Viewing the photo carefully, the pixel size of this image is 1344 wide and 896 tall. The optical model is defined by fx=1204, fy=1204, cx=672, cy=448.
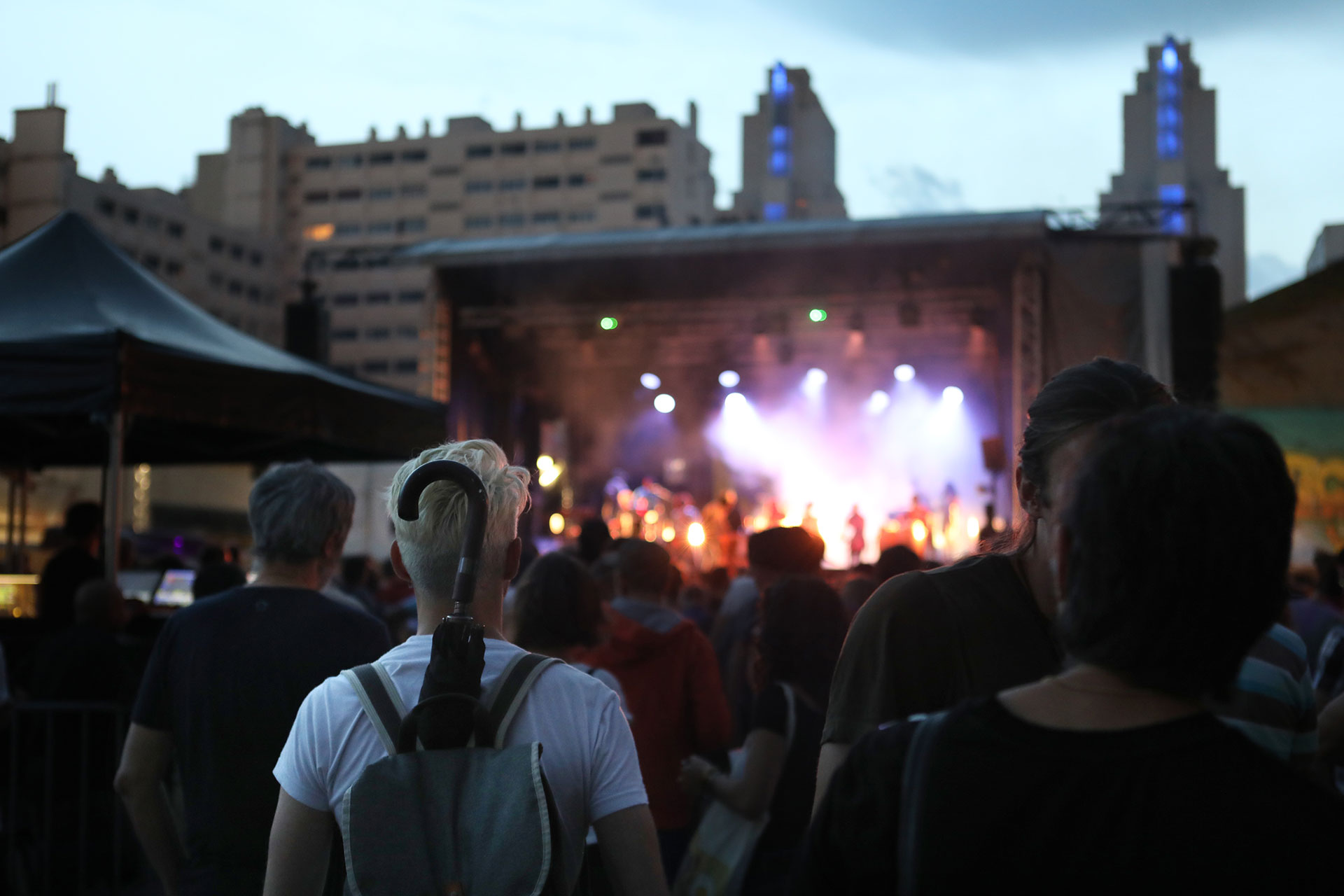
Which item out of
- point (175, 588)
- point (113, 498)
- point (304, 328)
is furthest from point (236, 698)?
point (304, 328)

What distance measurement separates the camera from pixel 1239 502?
1.09m

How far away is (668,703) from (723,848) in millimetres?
505

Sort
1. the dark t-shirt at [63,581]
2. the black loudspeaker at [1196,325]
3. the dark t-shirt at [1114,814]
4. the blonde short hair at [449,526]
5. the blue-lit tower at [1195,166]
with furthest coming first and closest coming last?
the blue-lit tower at [1195,166]
the black loudspeaker at [1196,325]
the dark t-shirt at [63,581]
the blonde short hair at [449,526]
the dark t-shirt at [1114,814]

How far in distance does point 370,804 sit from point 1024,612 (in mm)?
946

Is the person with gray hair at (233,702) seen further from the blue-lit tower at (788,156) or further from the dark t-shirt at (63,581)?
the blue-lit tower at (788,156)

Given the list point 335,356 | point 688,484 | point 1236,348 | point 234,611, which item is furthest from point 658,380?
point 335,356

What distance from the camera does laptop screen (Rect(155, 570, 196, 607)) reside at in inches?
279

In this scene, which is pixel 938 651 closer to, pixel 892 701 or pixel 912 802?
pixel 892 701

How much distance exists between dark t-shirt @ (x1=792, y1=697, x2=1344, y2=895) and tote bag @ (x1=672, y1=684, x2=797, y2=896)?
90.6 inches

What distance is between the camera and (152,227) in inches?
2394

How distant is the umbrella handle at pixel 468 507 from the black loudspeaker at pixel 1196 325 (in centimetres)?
1254

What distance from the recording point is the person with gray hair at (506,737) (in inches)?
67.5

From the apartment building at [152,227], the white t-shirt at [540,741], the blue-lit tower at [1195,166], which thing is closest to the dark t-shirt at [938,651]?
the white t-shirt at [540,741]

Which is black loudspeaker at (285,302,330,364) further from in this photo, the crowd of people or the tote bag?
the tote bag
